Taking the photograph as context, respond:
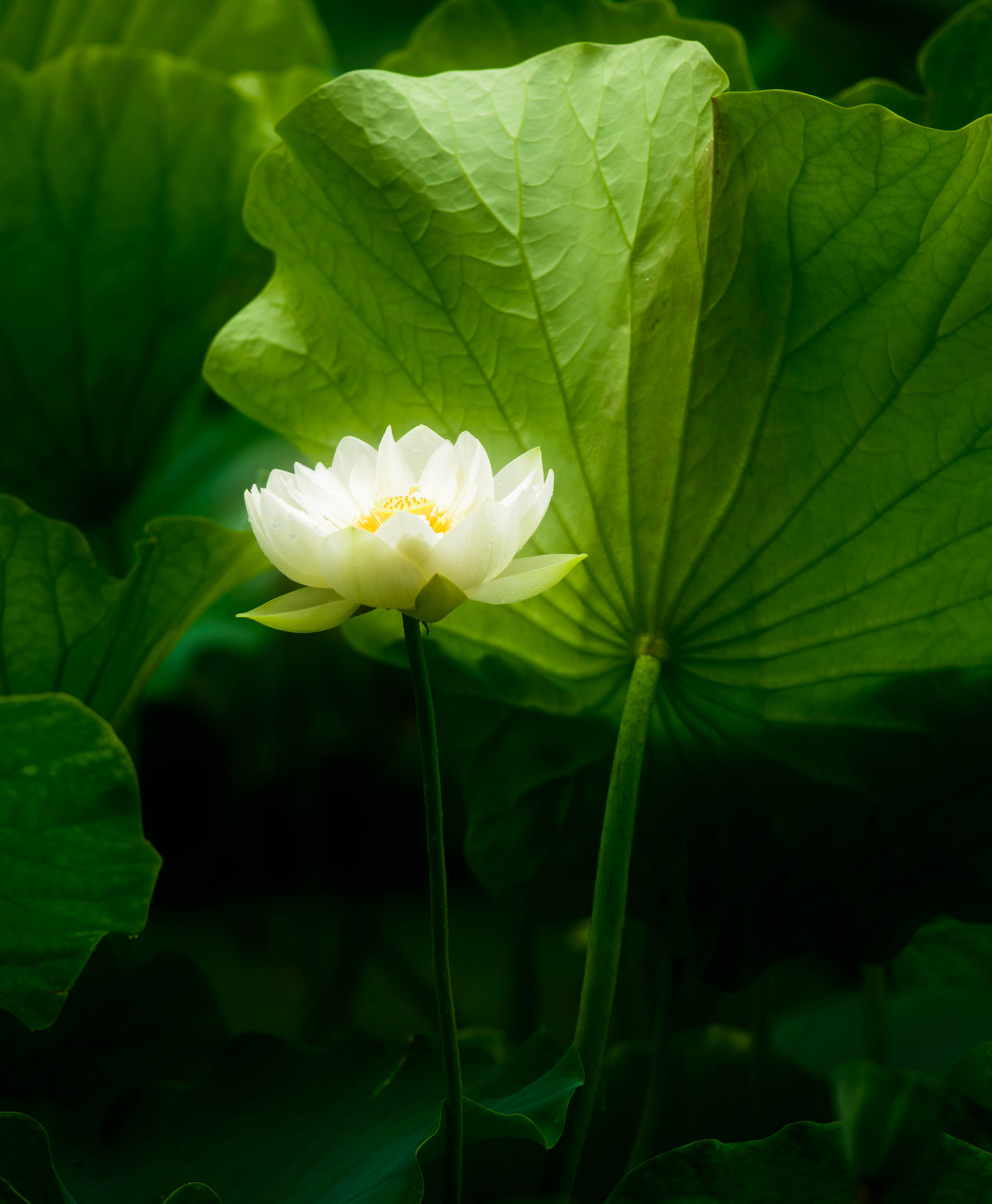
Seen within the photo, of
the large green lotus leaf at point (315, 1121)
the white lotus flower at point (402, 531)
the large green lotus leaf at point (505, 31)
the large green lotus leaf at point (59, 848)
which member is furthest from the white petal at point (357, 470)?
the large green lotus leaf at point (505, 31)

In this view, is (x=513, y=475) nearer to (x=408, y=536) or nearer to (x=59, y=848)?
(x=408, y=536)

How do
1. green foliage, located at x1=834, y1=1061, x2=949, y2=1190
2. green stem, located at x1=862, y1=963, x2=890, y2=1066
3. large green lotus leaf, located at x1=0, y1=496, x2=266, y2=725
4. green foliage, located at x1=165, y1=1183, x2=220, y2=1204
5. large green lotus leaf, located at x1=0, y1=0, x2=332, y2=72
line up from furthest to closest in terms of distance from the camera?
large green lotus leaf, located at x1=0, y1=0, x2=332, y2=72
green stem, located at x1=862, y1=963, x2=890, y2=1066
large green lotus leaf, located at x1=0, y1=496, x2=266, y2=725
green foliage, located at x1=165, y1=1183, x2=220, y2=1204
green foliage, located at x1=834, y1=1061, x2=949, y2=1190

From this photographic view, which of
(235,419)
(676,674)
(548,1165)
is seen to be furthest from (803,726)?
(235,419)

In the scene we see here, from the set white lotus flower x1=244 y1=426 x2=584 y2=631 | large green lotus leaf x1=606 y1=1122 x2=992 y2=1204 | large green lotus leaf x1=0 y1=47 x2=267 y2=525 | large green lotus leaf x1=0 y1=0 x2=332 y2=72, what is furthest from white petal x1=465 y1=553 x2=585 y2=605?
large green lotus leaf x1=0 y1=0 x2=332 y2=72

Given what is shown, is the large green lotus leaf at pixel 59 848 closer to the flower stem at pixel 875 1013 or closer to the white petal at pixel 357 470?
the white petal at pixel 357 470

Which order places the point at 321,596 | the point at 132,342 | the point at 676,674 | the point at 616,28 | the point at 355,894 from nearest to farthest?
the point at 321,596 → the point at 676,674 → the point at 616,28 → the point at 132,342 → the point at 355,894

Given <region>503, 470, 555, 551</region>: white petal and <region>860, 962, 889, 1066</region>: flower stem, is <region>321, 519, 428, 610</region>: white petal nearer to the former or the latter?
<region>503, 470, 555, 551</region>: white petal

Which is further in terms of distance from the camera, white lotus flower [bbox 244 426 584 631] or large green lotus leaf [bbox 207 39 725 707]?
large green lotus leaf [bbox 207 39 725 707]

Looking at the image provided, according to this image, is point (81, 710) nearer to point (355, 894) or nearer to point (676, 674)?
point (676, 674)
